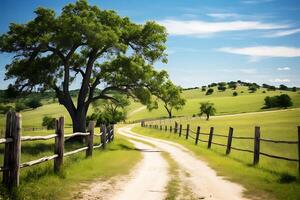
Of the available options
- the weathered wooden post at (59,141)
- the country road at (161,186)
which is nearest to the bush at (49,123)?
the country road at (161,186)

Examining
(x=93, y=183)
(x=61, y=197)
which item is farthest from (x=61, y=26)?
(x=61, y=197)

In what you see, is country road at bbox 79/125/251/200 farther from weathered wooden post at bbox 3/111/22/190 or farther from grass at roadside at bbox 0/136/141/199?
weathered wooden post at bbox 3/111/22/190

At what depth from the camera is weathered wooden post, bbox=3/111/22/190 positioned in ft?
28.3

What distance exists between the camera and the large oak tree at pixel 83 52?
29.2 metres

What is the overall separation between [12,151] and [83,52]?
88.2 feet

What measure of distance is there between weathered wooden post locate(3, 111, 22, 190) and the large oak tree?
803 inches

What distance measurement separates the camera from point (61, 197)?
877 centimetres

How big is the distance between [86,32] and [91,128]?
13.1 metres

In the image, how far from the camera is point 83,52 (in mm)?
34719

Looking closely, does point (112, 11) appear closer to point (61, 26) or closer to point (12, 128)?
point (61, 26)

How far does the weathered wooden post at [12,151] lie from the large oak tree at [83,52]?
66.9ft

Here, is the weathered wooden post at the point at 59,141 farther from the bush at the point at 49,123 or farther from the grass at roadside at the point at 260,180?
the bush at the point at 49,123

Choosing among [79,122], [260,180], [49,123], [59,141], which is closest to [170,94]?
[79,122]

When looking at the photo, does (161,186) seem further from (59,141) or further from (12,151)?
(12,151)
